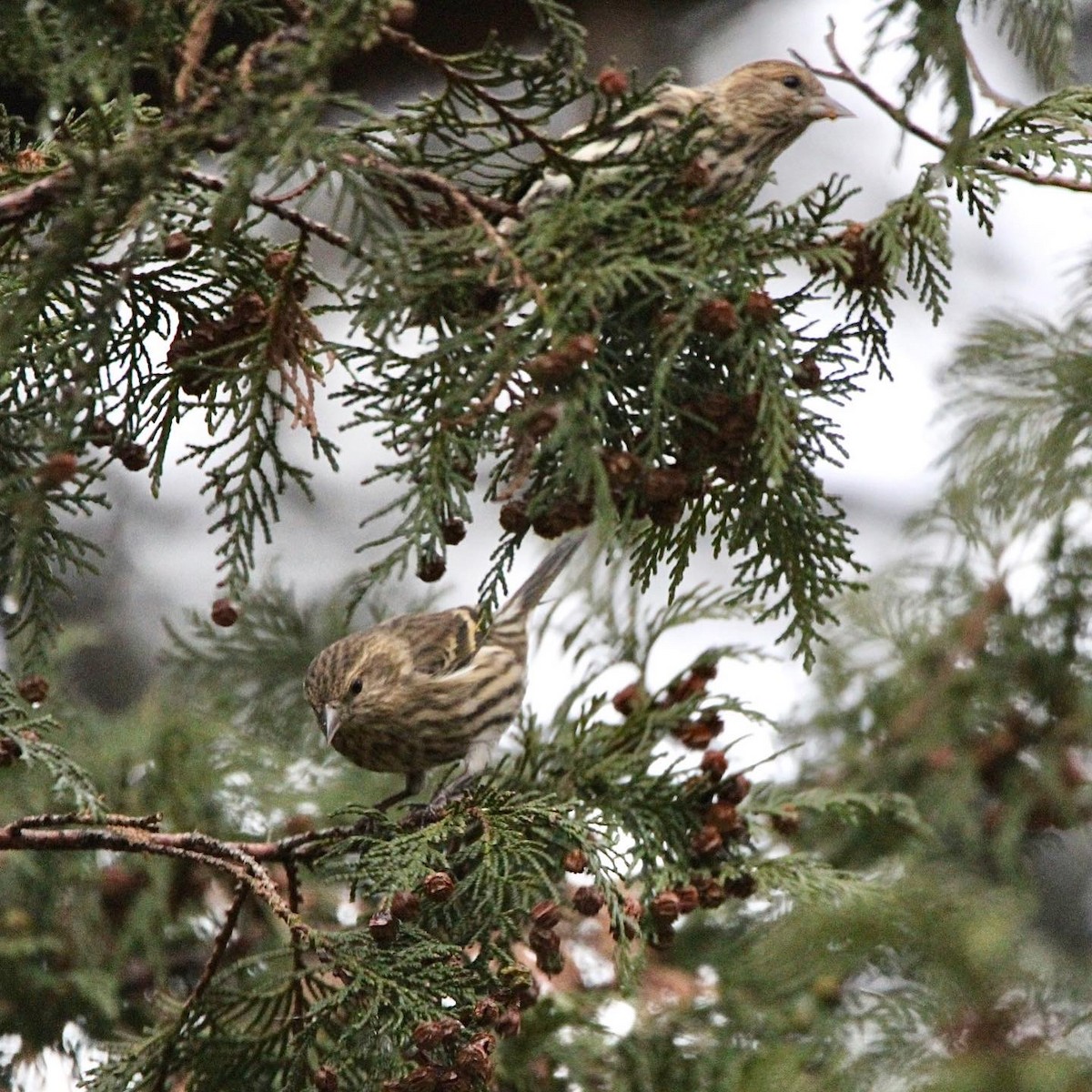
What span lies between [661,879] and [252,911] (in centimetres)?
167

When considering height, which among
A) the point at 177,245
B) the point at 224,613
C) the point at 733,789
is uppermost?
the point at 177,245

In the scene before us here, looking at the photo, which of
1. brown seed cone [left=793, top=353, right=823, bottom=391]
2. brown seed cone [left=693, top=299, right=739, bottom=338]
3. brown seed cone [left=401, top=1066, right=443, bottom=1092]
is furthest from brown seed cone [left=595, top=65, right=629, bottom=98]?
brown seed cone [left=401, top=1066, right=443, bottom=1092]

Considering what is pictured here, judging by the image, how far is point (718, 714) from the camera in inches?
134

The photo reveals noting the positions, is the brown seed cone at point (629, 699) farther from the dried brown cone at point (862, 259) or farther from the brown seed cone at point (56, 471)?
the brown seed cone at point (56, 471)

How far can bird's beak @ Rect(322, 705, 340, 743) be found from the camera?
11.4 feet

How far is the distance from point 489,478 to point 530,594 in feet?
5.37

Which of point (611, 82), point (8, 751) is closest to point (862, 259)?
point (611, 82)

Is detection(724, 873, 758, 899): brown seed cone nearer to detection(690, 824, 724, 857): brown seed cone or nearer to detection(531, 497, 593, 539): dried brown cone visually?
detection(690, 824, 724, 857): brown seed cone

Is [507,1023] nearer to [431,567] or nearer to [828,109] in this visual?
[431,567]

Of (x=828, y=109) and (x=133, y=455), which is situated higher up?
(x=828, y=109)

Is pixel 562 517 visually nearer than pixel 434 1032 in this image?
Yes

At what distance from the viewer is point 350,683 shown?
3504mm

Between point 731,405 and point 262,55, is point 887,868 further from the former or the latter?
point 262,55

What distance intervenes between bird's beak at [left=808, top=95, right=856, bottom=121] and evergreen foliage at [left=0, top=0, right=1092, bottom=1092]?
44 cm
